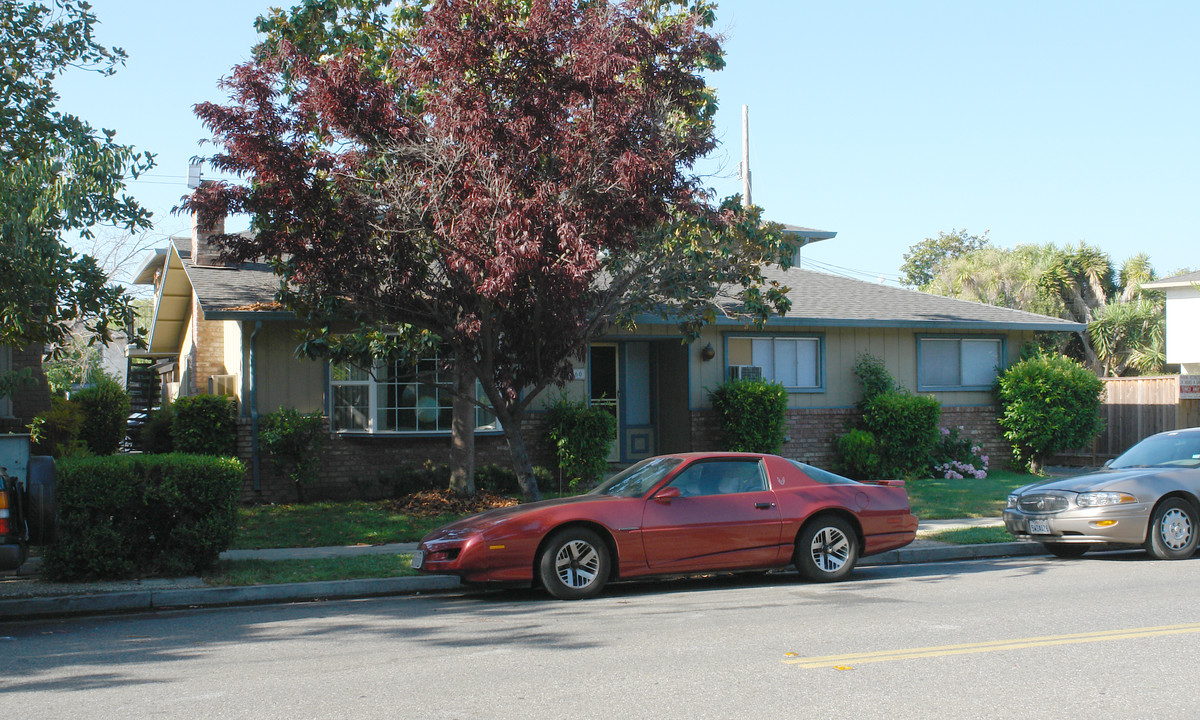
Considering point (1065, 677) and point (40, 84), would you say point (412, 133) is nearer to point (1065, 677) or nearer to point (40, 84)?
point (40, 84)

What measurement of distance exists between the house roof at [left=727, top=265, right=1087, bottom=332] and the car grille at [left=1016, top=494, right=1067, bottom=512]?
24.6 ft

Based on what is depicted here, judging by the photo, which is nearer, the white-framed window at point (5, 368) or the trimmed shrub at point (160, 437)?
the trimmed shrub at point (160, 437)

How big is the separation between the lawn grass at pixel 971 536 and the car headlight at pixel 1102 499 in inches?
57.9

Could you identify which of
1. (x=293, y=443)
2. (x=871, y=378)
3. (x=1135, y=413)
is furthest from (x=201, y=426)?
(x=1135, y=413)

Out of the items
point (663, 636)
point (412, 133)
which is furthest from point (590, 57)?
point (663, 636)

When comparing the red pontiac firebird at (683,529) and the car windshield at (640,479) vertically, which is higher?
the car windshield at (640,479)

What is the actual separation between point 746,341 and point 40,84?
12065 millimetres

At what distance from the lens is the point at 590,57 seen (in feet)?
37.8

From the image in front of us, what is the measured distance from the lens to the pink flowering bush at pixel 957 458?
1984 centimetres

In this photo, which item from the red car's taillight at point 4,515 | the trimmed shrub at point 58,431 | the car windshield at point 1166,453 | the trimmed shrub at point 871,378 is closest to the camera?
the red car's taillight at point 4,515

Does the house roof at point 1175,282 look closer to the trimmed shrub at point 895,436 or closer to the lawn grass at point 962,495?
the lawn grass at point 962,495

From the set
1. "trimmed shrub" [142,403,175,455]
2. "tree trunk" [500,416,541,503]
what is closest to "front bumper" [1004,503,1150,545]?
"tree trunk" [500,416,541,503]

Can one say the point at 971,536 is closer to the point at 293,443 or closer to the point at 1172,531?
the point at 1172,531

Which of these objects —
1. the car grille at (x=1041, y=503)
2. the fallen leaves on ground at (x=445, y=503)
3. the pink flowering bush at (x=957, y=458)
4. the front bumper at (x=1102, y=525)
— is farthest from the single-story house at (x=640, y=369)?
the front bumper at (x=1102, y=525)
